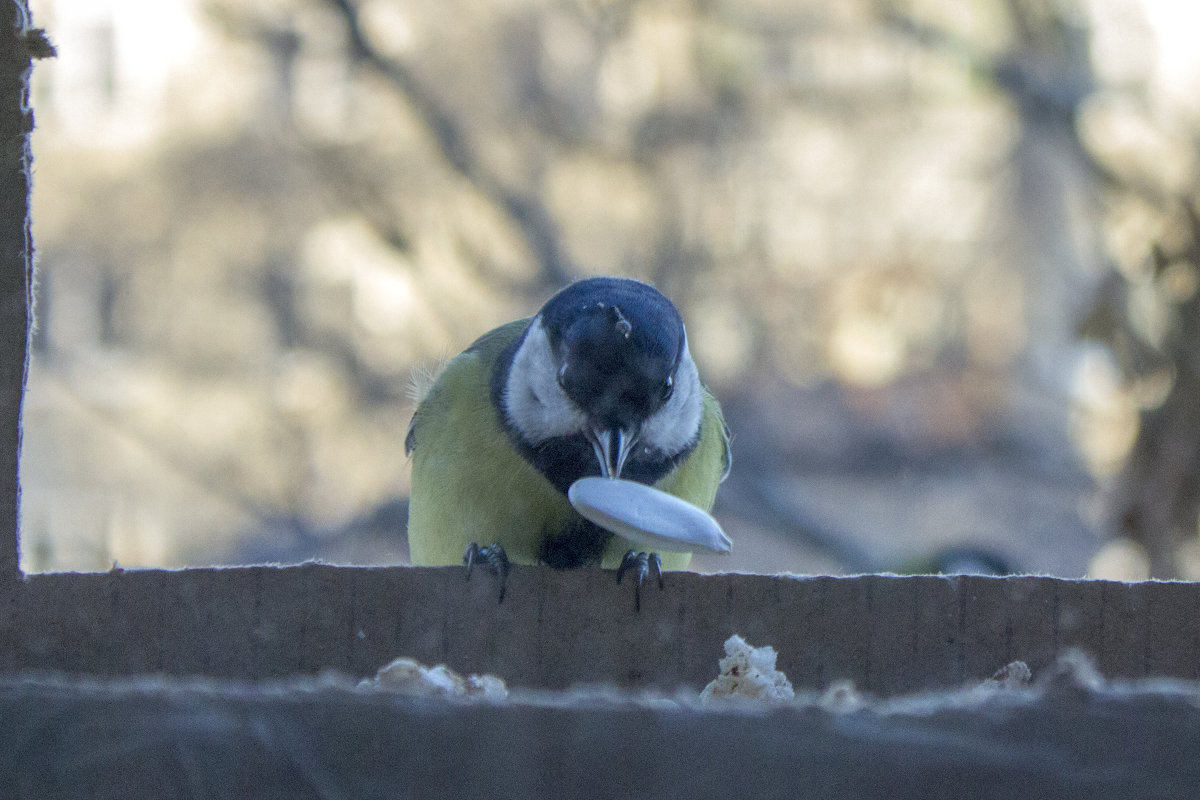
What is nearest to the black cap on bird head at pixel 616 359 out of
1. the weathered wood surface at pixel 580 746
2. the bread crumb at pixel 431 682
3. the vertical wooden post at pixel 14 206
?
the bread crumb at pixel 431 682

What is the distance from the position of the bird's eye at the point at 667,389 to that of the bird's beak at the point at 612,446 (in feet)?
0.20

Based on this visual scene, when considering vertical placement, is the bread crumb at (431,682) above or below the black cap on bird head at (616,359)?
below

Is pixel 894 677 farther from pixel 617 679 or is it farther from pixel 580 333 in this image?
pixel 580 333

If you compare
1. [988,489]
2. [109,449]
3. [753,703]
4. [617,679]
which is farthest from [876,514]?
[753,703]

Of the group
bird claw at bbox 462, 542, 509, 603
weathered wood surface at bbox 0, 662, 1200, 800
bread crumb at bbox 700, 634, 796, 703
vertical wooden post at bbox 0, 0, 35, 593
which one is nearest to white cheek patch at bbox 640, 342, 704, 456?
bird claw at bbox 462, 542, 509, 603

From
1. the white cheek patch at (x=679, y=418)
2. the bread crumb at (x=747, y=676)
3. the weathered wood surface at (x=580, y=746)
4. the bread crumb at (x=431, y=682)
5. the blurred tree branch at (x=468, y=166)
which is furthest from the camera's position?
the blurred tree branch at (x=468, y=166)

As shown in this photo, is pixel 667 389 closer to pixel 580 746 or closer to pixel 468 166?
pixel 580 746

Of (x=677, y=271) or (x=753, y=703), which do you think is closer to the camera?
(x=753, y=703)

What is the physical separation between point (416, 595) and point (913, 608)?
44 centimetres

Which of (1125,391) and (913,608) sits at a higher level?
(1125,391)

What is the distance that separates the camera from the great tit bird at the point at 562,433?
147cm

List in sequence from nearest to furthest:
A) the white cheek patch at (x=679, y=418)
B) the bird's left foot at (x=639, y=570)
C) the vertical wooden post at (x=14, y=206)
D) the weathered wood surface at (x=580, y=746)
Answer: the weathered wood surface at (x=580, y=746)
the vertical wooden post at (x=14, y=206)
the bird's left foot at (x=639, y=570)
the white cheek patch at (x=679, y=418)

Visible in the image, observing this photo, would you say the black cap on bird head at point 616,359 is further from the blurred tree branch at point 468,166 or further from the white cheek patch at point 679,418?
the blurred tree branch at point 468,166

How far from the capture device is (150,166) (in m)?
5.38
